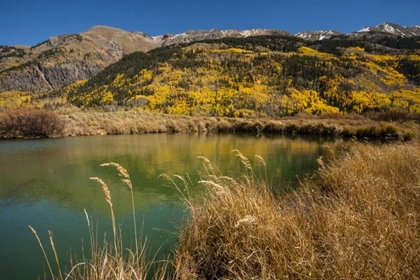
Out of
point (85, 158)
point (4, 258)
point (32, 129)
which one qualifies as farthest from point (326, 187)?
point (32, 129)

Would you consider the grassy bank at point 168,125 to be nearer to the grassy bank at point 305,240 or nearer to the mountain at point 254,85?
the mountain at point 254,85

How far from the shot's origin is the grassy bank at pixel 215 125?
28.6 metres

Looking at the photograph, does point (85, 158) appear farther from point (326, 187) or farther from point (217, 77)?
point (217, 77)

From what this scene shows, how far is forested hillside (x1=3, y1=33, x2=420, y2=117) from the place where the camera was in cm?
5416

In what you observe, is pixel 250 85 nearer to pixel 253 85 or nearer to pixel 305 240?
pixel 253 85

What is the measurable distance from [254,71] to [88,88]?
170ft

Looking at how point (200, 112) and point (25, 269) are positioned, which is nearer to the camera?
point (25, 269)

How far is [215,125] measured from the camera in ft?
128

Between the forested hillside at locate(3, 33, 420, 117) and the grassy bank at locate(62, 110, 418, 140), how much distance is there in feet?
43.0

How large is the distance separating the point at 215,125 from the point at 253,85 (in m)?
26.1

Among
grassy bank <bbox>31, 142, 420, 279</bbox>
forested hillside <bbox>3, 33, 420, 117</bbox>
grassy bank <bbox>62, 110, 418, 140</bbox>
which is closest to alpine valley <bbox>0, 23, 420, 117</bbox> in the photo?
forested hillside <bbox>3, 33, 420, 117</bbox>

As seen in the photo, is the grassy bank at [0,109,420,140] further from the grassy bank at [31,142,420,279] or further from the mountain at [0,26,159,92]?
the mountain at [0,26,159,92]

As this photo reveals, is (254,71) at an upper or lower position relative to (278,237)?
upper

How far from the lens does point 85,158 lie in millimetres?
15633
